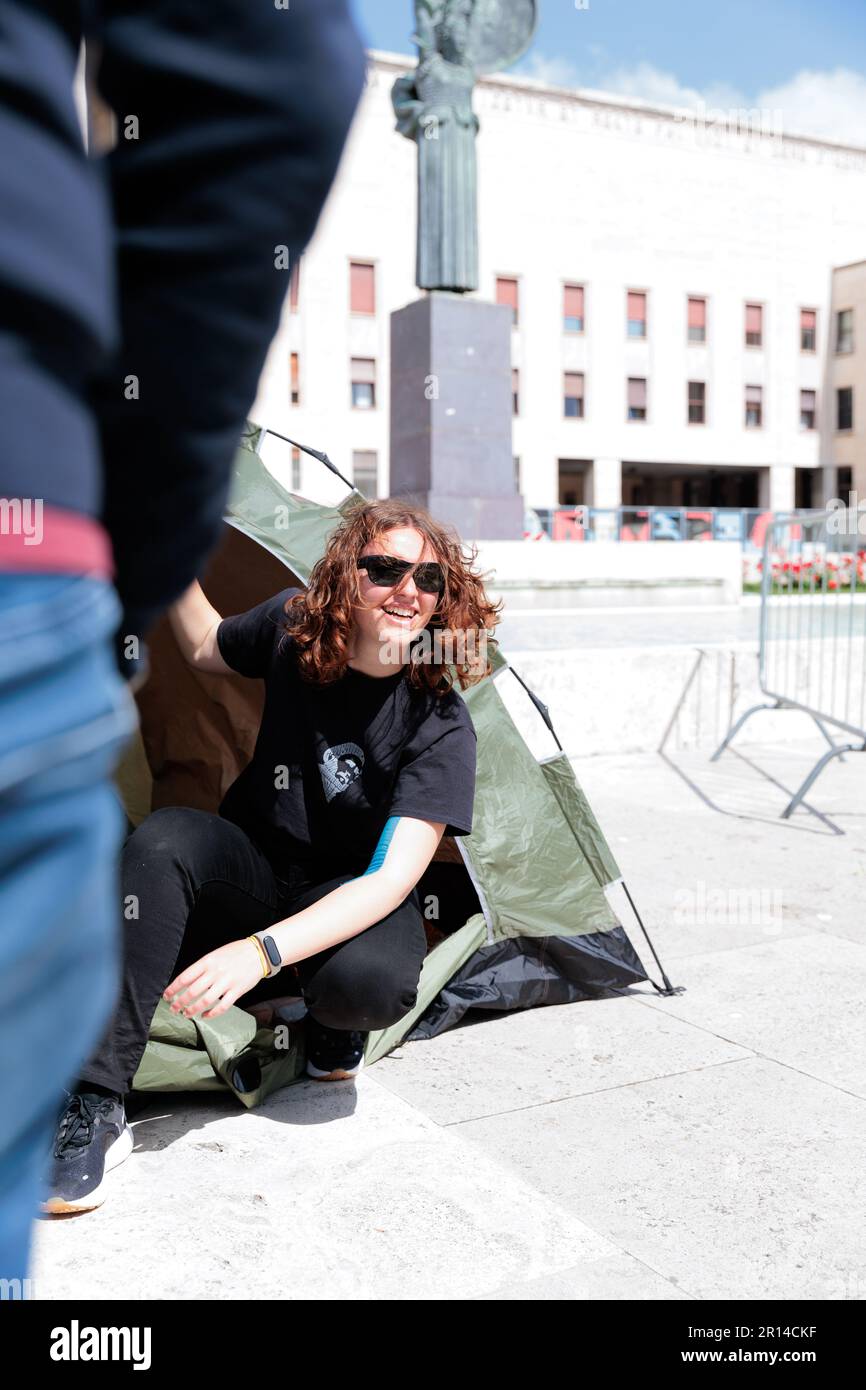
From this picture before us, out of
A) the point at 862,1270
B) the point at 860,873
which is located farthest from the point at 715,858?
the point at 862,1270

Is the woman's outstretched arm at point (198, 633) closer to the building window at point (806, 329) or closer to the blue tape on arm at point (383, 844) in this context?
the blue tape on arm at point (383, 844)

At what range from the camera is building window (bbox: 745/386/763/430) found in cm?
3944

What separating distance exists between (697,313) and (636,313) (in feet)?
7.99

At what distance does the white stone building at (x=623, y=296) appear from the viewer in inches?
1288

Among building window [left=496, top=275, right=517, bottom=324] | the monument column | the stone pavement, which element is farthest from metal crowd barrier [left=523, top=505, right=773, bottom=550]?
the stone pavement

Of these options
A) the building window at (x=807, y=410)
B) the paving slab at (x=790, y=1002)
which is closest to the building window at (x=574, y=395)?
the building window at (x=807, y=410)

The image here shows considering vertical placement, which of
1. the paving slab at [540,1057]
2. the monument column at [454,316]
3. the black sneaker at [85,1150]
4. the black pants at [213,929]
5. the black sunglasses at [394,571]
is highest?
the monument column at [454,316]

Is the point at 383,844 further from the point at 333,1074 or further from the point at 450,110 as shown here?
the point at 450,110

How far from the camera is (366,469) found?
33.6m

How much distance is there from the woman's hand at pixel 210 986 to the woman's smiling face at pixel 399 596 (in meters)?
0.74

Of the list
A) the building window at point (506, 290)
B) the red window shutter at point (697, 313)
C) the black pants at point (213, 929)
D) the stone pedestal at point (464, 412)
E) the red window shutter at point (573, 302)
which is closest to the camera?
the black pants at point (213, 929)

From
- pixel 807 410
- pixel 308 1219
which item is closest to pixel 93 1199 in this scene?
pixel 308 1219

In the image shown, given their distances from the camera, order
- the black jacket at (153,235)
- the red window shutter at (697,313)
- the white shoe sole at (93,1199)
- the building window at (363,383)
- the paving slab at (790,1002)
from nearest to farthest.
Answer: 1. the black jacket at (153,235)
2. the white shoe sole at (93,1199)
3. the paving slab at (790,1002)
4. the building window at (363,383)
5. the red window shutter at (697,313)
